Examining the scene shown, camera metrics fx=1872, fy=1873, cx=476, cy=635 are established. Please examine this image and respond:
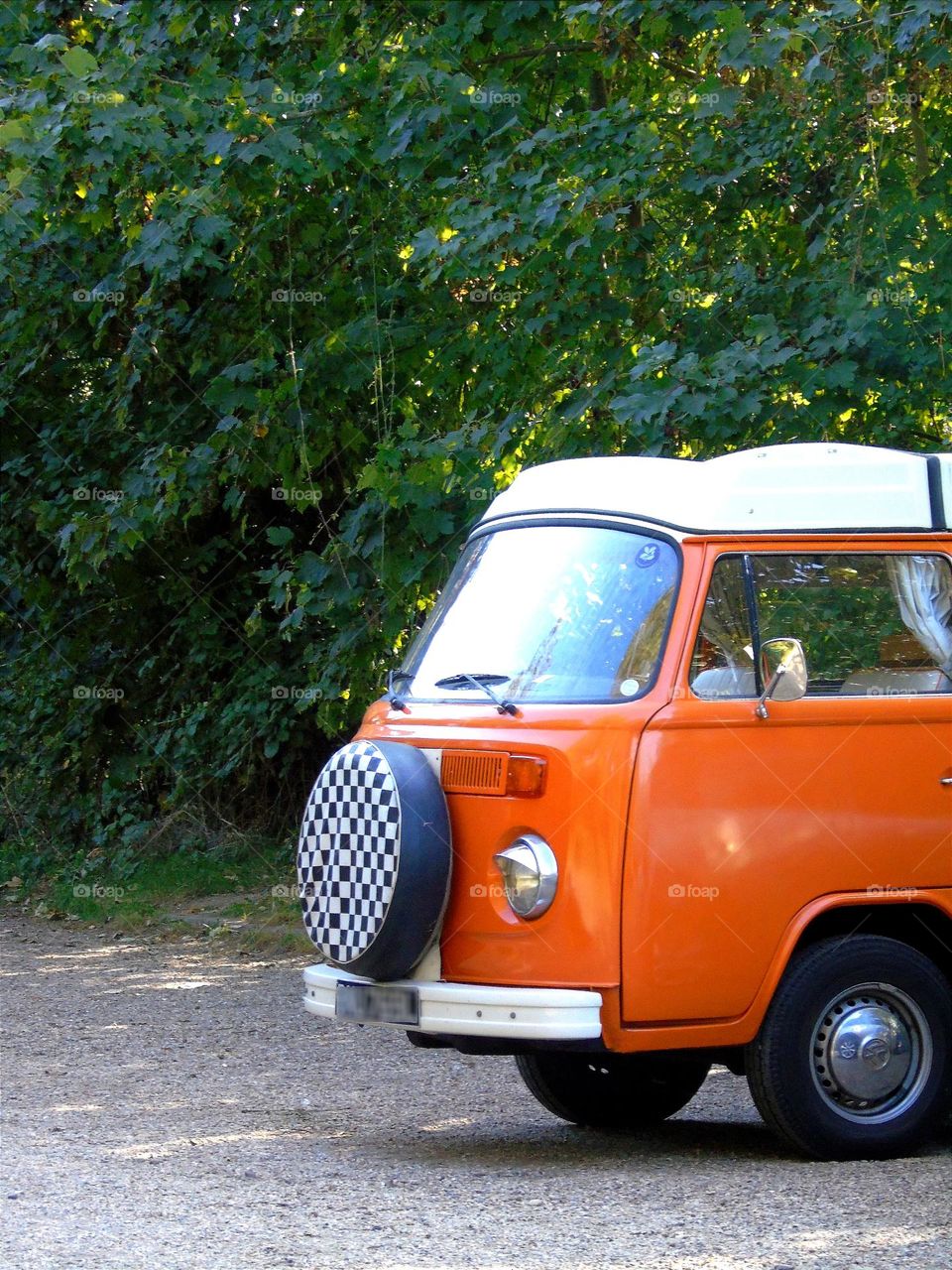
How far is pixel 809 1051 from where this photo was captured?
6.41 meters

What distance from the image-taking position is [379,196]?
1280 centimetres

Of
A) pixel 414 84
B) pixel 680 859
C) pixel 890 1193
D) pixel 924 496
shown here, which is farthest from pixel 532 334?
pixel 890 1193

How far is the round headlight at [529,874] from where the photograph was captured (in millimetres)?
6230

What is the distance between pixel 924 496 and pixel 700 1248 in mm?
3000

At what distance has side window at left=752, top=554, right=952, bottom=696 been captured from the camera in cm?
663
